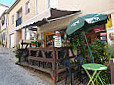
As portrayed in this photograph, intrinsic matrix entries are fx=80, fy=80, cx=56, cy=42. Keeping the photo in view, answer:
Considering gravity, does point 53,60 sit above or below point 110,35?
below

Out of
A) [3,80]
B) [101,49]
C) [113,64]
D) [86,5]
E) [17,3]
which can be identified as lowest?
[3,80]

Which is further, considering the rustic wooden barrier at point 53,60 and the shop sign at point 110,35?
the shop sign at point 110,35

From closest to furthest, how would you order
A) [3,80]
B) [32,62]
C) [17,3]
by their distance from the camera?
1. [3,80]
2. [32,62]
3. [17,3]

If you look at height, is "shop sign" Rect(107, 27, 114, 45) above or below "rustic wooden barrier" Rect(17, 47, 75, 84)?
above

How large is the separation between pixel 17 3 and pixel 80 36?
478 inches

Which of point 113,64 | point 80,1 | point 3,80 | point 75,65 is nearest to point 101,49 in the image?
point 75,65

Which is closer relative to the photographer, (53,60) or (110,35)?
(53,60)

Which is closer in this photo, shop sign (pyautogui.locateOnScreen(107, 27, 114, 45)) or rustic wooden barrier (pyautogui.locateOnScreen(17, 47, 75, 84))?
rustic wooden barrier (pyautogui.locateOnScreen(17, 47, 75, 84))

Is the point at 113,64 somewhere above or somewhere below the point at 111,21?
below

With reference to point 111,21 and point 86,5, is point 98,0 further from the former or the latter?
point 111,21

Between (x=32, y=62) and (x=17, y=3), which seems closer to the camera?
(x=32, y=62)

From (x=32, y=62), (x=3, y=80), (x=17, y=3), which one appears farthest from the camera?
(x=17, y=3)

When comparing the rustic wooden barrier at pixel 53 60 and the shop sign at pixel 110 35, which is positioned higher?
the shop sign at pixel 110 35

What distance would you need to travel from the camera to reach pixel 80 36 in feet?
12.0
